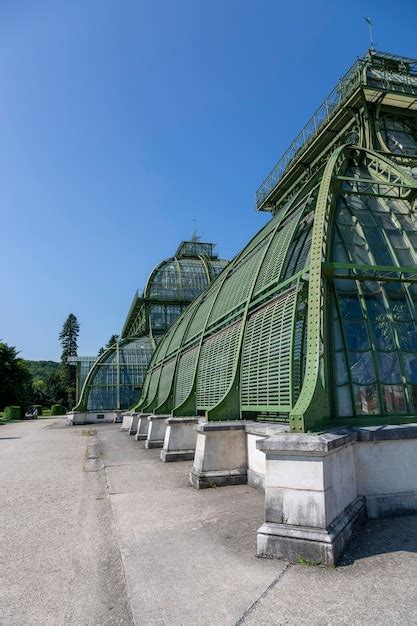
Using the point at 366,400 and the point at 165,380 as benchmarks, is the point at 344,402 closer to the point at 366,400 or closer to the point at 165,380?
the point at 366,400

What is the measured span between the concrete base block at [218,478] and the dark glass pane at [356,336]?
4177 millimetres

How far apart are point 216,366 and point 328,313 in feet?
18.8

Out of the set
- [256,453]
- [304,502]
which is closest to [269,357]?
[256,453]

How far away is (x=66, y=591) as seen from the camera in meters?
4.88

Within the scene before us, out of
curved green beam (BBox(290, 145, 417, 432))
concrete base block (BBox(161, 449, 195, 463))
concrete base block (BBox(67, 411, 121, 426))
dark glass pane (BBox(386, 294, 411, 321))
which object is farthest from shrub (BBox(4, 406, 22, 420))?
dark glass pane (BBox(386, 294, 411, 321))

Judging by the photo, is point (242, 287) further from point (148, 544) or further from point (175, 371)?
point (148, 544)

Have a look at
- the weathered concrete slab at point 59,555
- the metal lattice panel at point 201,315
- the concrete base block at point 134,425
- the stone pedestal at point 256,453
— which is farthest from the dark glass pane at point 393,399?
the concrete base block at point 134,425

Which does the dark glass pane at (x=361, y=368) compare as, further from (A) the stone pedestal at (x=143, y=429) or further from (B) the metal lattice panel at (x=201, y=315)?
(A) the stone pedestal at (x=143, y=429)

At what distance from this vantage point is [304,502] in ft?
18.2

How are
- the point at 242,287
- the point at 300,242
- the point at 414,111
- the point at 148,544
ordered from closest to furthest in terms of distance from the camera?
1. the point at 148,544
2. the point at 300,242
3. the point at 242,287
4. the point at 414,111

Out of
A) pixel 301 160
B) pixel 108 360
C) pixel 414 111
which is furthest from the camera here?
pixel 108 360

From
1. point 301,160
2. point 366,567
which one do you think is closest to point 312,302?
point 366,567

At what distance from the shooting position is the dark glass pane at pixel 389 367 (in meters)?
8.07

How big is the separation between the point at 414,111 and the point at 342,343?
14.9 meters
